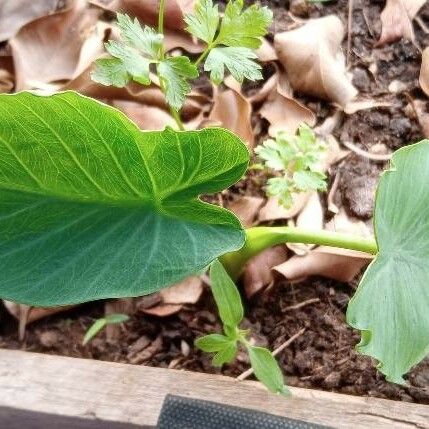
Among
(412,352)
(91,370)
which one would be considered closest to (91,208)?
(91,370)

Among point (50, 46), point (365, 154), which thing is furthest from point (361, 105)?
point (50, 46)

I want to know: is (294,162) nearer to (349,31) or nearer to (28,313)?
(349,31)

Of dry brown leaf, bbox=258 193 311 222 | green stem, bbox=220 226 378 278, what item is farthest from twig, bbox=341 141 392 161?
green stem, bbox=220 226 378 278

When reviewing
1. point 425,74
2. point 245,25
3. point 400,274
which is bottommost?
point 400,274

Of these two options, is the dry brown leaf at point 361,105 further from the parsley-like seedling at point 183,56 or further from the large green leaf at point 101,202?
the large green leaf at point 101,202

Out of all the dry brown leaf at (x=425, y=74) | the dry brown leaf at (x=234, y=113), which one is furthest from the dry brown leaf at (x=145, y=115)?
the dry brown leaf at (x=425, y=74)

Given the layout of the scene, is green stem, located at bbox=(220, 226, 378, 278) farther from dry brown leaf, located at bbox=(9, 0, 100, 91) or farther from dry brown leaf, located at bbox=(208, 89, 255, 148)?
dry brown leaf, located at bbox=(9, 0, 100, 91)

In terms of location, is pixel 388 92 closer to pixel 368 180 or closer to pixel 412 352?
pixel 368 180
